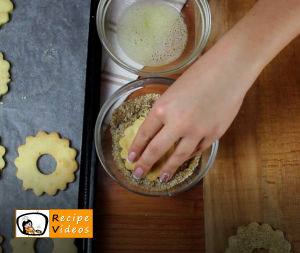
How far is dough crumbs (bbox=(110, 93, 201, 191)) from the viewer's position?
0.71m

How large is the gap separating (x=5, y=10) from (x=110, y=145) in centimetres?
43

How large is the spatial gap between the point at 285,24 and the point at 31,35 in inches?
23.2

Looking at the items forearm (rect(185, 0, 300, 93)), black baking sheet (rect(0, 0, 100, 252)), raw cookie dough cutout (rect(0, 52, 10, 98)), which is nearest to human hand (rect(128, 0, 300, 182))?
forearm (rect(185, 0, 300, 93))

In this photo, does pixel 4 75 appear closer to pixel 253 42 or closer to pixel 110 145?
pixel 110 145

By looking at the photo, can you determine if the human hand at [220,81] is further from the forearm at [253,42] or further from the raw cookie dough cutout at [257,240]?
the raw cookie dough cutout at [257,240]

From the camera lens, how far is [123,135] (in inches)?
28.7

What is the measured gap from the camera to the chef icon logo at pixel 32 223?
2.22 ft

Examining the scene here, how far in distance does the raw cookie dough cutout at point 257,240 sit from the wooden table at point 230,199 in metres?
0.02

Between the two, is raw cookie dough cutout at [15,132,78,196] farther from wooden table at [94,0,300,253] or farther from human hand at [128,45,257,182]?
human hand at [128,45,257,182]

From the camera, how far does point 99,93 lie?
0.73 metres

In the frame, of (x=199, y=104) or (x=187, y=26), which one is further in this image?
(x=187, y=26)

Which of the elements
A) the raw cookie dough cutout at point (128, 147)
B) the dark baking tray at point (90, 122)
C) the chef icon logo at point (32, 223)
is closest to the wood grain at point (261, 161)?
the raw cookie dough cutout at point (128, 147)

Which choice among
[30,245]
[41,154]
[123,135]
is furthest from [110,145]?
[30,245]

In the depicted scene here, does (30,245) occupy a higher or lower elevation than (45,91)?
lower
